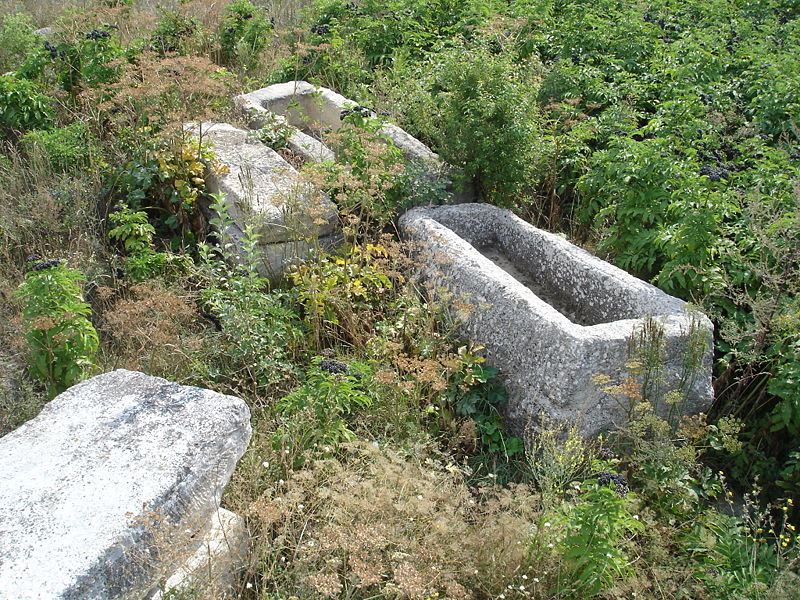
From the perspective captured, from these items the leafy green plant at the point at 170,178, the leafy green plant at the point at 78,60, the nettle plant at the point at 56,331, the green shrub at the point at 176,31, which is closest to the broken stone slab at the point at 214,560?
the nettle plant at the point at 56,331

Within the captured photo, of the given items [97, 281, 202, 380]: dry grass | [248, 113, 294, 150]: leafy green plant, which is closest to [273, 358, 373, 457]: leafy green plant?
[97, 281, 202, 380]: dry grass

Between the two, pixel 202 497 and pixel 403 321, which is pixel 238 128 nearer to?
pixel 403 321

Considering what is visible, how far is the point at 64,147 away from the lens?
5.52 meters

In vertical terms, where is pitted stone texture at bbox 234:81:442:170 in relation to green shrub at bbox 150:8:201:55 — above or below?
below

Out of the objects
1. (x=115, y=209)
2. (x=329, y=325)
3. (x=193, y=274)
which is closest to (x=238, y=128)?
(x=115, y=209)

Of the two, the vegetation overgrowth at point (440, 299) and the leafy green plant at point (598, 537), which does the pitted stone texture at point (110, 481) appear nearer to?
the vegetation overgrowth at point (440, 299)

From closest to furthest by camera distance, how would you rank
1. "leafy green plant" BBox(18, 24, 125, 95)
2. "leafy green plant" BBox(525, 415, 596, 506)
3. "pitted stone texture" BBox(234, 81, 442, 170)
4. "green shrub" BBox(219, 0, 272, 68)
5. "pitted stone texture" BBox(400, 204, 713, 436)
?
"leafy green plant" BBox(525, 415, 596, 506)
"pitted stone texture" BBox(400, 204, 713, 436)
"leafy green plant" BBox(18, 24, 125, 95)
"pitted stone texture" BBox(234, 81, 442, 170)
"green shrub" BBox(219, 0, 272, 68)

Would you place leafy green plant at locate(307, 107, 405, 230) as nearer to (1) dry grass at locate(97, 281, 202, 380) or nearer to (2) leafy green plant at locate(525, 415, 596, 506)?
(1) dry grass at locate(97, 281, 202, 380)

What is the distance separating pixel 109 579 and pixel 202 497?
0.48 m

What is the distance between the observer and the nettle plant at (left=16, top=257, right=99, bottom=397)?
A: 3473mm

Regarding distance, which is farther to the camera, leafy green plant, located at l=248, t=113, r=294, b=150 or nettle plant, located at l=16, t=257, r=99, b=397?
leafy green plant, located at l=248, t=113, r=294, b=150

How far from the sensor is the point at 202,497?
2713 millimetres

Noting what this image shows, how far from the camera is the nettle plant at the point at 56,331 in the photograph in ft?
11.4

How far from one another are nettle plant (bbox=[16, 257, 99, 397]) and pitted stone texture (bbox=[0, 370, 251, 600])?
1.50ft
